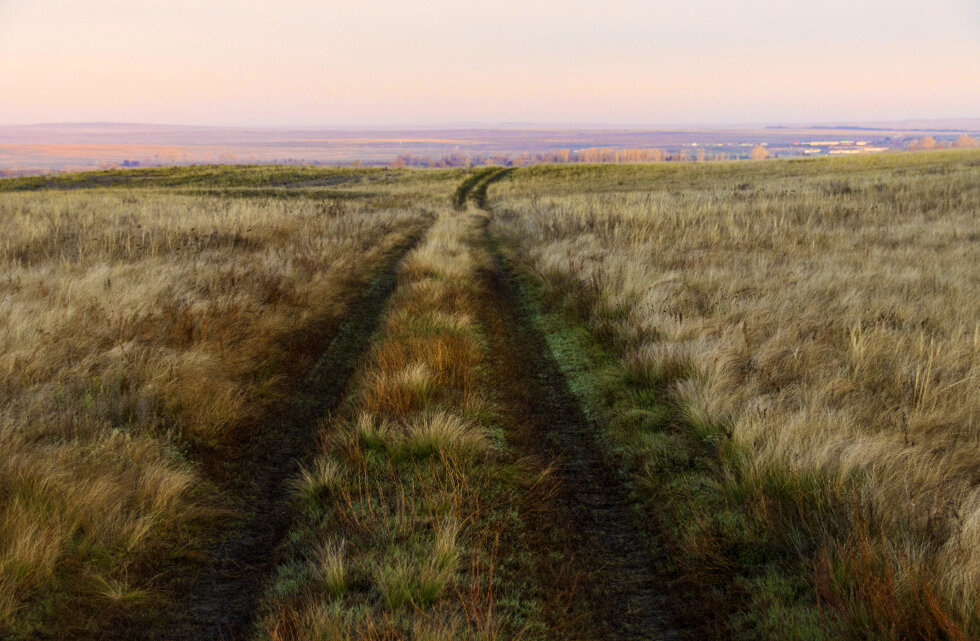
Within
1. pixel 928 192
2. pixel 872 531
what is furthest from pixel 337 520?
pixel 928 192

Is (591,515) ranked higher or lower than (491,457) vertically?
lower

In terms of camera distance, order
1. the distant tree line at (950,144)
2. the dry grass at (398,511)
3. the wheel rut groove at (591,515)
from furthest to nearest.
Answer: the distant tree line at (950,144) → the wheel rut groove at (591,515) → the dry grass at (398,511)

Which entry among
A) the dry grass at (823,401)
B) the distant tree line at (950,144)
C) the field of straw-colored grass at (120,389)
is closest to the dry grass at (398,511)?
the field of straw-colored grass at (120,389)

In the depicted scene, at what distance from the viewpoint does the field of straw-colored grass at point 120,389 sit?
2771mm

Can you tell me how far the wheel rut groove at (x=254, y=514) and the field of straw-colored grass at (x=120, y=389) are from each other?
0.67 ft

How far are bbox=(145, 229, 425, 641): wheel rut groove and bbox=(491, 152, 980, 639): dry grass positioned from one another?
7.75 ft

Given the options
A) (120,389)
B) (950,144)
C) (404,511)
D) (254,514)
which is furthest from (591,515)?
(950,144)

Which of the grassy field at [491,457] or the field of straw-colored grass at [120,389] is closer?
the grassy field at [491,457]

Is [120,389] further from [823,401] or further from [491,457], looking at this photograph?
[823,401]

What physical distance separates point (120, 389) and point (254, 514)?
1.93m

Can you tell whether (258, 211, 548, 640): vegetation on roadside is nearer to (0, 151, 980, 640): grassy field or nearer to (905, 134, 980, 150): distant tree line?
(0, 151, 980, 640): grassy field

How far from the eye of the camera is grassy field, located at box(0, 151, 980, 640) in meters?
2.62

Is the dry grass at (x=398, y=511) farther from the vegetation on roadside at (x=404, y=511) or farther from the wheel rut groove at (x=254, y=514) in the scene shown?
the wheel rut groove at (x=254, y=514)

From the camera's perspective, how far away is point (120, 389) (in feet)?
15.0
